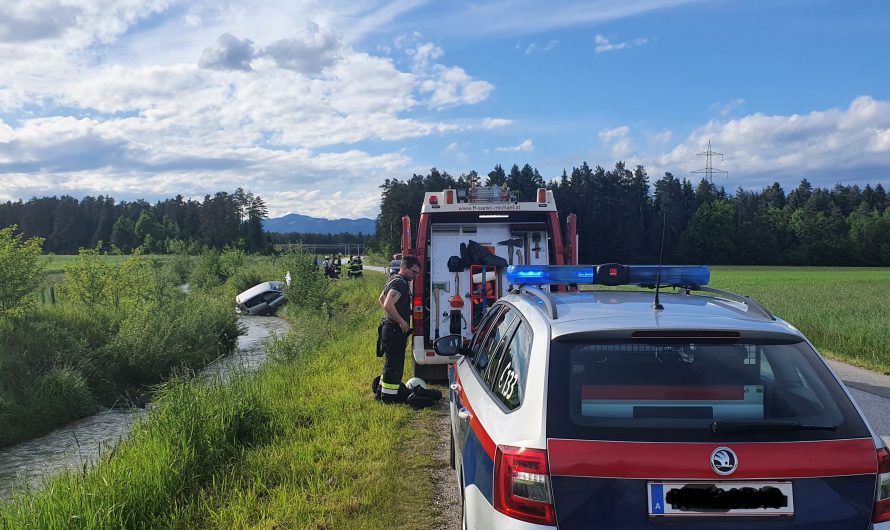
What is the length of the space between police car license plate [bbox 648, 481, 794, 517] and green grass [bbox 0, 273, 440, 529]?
8.26ft

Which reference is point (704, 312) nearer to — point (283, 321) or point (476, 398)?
point (476, 398)

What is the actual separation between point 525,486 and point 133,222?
452 ft

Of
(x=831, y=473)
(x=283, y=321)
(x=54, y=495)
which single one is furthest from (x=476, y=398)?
(x=283, y=321)

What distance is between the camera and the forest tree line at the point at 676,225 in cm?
7812

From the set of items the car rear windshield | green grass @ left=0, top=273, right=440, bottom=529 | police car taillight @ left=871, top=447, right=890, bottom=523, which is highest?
the car rear windshield

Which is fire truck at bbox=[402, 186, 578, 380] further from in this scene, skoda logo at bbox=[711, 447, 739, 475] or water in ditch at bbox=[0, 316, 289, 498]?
skoda logo at bbox=[711, 447, 739, 475]

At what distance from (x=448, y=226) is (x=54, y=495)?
19.5 ft

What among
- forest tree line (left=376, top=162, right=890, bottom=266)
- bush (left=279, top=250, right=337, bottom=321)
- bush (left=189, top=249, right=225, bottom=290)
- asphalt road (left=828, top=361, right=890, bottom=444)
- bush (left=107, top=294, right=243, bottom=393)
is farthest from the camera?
forest tree line (left=376, top=162, right=890, bottom=266)

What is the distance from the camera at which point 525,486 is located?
2.50 metres

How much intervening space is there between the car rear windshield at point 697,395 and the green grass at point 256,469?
2282 millimetres

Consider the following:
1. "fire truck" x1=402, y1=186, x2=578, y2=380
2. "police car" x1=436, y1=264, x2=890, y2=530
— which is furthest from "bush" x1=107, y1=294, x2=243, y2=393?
"police car" x1=436, y1=264, x2=890, y2=530

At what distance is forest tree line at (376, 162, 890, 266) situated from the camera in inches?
3076

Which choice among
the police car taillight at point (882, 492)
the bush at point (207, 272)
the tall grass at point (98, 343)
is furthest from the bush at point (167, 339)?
the bush at point (207, 272)

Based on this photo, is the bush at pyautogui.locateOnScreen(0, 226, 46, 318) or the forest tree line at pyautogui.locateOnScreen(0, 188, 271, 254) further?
the forest tree line at pyautogui.locateOnScreen(0, 188, 271, 254)
